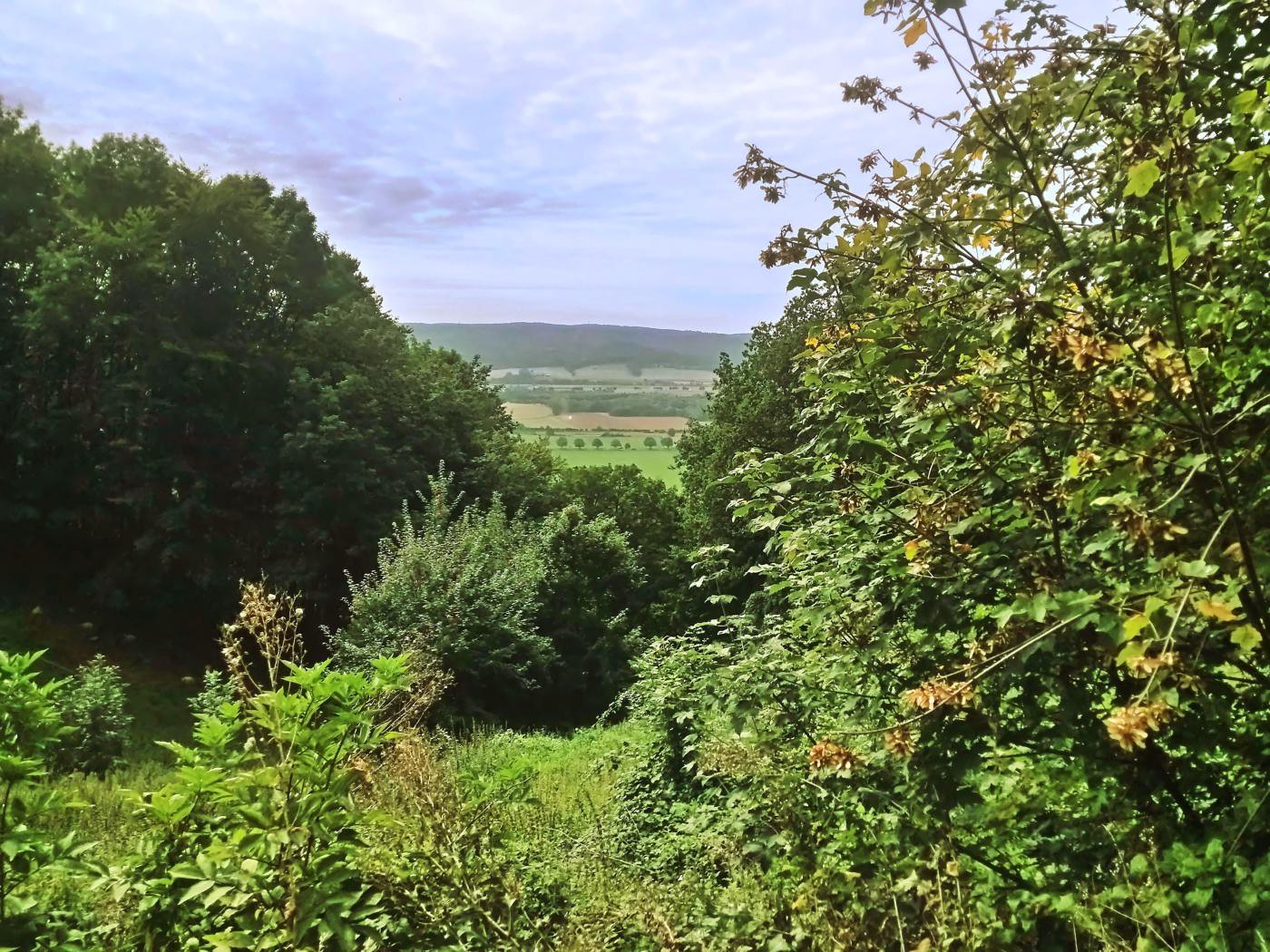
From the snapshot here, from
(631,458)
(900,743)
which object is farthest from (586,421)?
(900,743)

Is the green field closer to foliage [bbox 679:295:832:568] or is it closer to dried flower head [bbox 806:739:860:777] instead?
foliage [bbox 679:295:832:568]

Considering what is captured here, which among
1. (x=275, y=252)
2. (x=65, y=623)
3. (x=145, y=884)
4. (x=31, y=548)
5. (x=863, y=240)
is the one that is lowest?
(x=65, y=623)

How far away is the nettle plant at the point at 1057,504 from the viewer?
75.5 inches

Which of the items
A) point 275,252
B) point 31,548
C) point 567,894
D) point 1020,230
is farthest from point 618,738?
point 31,548

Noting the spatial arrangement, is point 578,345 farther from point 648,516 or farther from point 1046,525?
point 1046,525

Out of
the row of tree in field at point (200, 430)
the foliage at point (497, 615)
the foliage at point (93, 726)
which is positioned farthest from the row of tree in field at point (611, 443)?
the foliage at point (93, 726)

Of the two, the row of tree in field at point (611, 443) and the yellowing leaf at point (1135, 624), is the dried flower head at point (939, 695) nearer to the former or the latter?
the yellowing leaf at point (1135, 624)

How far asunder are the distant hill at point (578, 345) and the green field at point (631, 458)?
3619mm

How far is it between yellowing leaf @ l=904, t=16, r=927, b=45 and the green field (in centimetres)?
2224

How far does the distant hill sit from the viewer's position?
109ft

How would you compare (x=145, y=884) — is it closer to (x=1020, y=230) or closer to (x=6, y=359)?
(x=1020, y=230)

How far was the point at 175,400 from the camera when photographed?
1644 cm

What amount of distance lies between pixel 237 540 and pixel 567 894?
1546 cm

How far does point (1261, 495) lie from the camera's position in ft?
6.45
